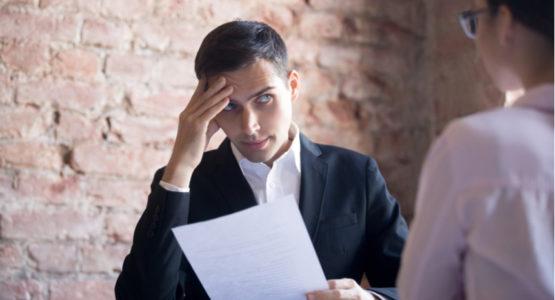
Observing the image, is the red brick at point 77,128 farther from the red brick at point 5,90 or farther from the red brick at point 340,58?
the red brick at point 340,58

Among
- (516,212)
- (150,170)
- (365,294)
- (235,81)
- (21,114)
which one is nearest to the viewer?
(516,212)

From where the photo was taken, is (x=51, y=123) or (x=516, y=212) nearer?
(x=516, y=212)

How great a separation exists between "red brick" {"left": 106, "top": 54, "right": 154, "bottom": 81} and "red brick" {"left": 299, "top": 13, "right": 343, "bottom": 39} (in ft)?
1.43

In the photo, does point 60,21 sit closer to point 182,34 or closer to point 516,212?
point 182,34

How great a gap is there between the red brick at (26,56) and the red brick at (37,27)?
18mm

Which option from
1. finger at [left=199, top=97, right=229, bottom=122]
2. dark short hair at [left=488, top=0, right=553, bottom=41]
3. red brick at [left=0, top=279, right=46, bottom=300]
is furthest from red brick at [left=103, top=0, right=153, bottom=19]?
dark short hair at [left=488, top=0, right=553, bottom=41]

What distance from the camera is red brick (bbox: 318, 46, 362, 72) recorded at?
1768 mm

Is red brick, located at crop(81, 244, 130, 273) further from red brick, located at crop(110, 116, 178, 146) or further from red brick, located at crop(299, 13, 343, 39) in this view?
red brick, located at crop(299, 13, 343, 39)

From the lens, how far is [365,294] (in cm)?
99

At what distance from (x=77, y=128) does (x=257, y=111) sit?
1.89 ft

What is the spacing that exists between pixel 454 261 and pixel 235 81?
0.66 meters

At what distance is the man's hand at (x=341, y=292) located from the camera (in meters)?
0.93

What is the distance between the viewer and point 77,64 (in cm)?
153

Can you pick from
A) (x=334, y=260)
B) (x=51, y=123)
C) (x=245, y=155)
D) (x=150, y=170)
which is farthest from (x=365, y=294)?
(x=51, y=123)
